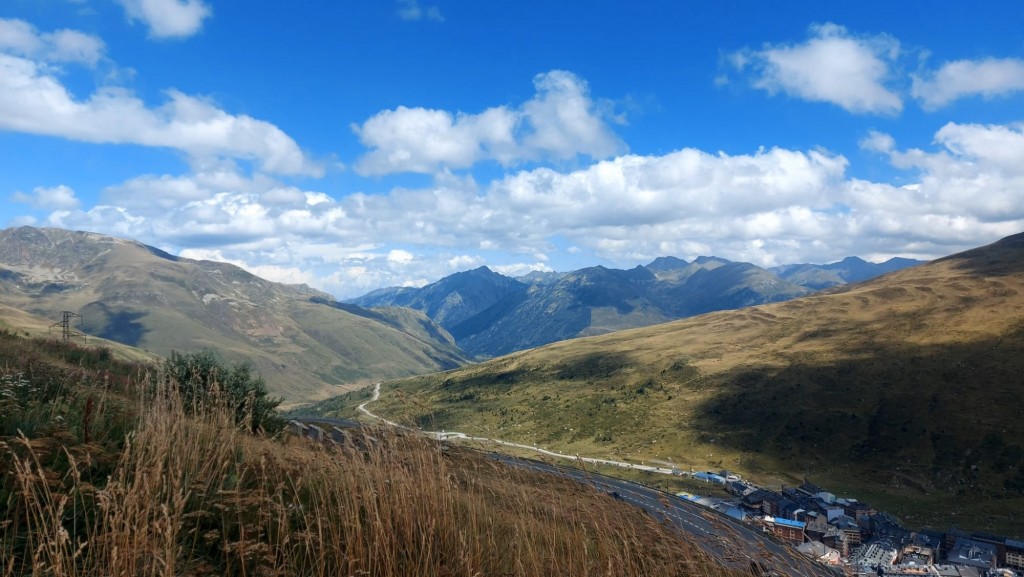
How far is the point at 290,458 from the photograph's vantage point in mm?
7102

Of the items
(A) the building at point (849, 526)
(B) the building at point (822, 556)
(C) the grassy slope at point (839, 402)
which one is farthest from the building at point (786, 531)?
(C) the grassy slope at point (839, 402)

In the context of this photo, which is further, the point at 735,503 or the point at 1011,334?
the point at 1011,334

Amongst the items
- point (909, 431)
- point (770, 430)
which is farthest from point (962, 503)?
point (770, 430)

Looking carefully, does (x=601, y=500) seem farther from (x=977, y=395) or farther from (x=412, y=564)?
(x=977, y=395)

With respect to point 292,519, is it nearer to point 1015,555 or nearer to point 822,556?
point 822,556

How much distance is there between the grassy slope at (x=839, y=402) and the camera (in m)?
80.2

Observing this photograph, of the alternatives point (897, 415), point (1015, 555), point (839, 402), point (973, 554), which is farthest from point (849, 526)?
point (839, 402)

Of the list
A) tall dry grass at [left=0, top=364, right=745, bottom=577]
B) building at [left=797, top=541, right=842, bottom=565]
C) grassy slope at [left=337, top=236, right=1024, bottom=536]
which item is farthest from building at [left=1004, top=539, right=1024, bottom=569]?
tall dry grass at [left=0, top=364, right=745, bottom=577]

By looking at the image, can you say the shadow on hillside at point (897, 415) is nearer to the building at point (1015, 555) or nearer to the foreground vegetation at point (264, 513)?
the building at point (1015, 555)

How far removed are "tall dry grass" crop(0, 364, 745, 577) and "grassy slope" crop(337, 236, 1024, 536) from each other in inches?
1913

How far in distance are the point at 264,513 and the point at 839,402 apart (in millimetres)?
120781

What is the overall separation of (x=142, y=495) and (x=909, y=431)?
113m

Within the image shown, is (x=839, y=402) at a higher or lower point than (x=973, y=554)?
higher

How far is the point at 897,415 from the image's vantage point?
96.8 metres
